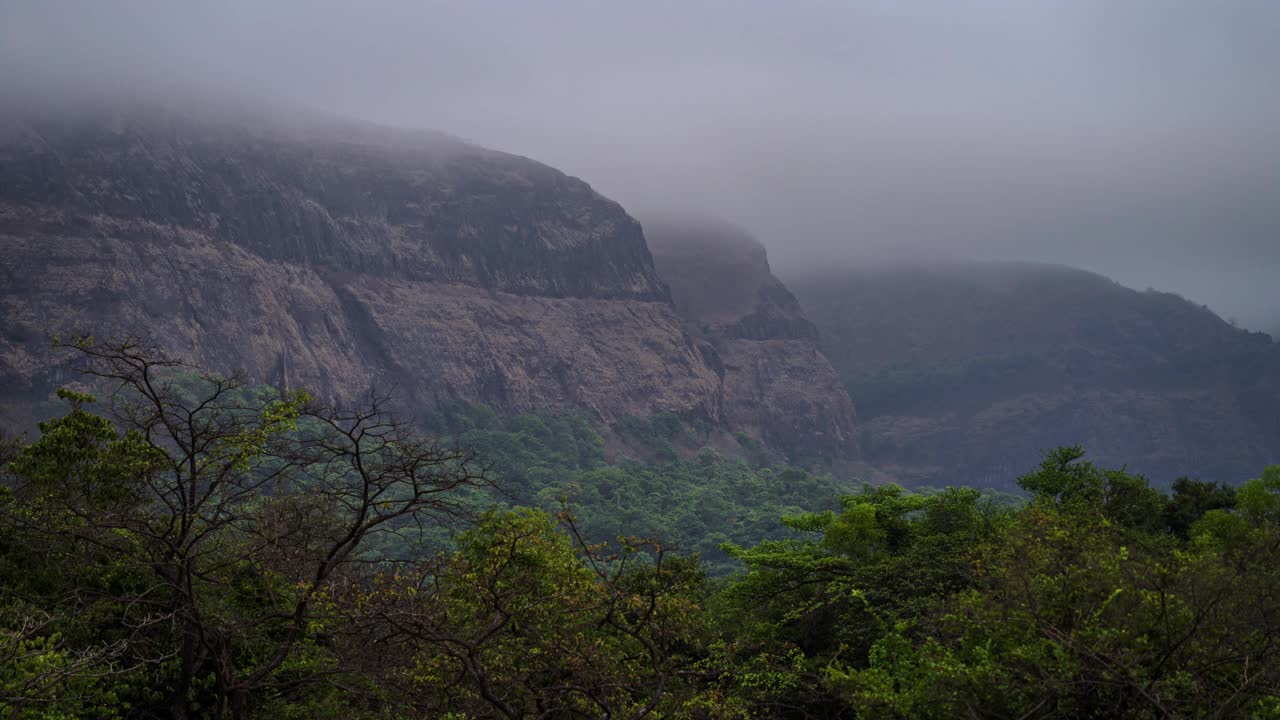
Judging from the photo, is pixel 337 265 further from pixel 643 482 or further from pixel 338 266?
pixel 643 482

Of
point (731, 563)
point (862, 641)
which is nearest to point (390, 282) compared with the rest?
point (731, 563)

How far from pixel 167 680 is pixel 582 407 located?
13330 centimetres

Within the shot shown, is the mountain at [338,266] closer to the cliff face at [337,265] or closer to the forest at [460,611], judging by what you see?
the cliff face at [337,265]

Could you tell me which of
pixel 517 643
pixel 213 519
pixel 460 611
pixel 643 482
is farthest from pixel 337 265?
pixel 517 643

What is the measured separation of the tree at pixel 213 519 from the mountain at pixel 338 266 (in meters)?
89.3

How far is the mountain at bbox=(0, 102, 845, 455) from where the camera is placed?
104 m

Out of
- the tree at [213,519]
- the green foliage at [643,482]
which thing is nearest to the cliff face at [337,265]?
the green foliage at [643,482]

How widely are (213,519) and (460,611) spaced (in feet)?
15.8

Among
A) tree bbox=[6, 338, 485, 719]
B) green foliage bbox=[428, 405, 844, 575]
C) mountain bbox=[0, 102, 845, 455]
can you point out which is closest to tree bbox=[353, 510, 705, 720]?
tree bbox=[6, 338, 485, 719]

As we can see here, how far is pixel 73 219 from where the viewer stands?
106 m

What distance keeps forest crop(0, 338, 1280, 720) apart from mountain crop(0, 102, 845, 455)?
91130 millimetres

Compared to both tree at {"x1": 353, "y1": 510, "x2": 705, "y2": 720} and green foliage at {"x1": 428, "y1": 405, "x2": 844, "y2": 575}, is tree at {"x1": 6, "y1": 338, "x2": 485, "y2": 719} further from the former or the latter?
green foliage at {"x1": 428, "y1": 405, "x2": 844, "y2": 575}

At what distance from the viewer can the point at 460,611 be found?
15.9 m

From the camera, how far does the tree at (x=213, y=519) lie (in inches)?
473
